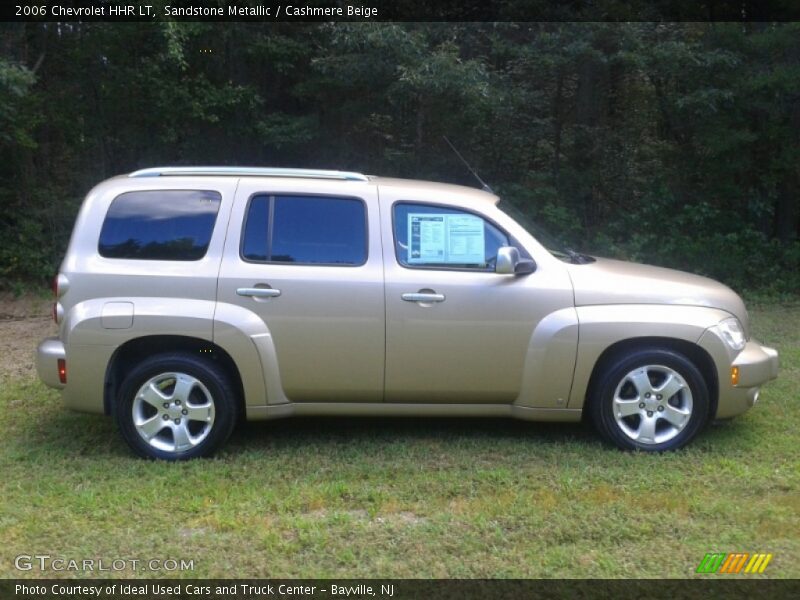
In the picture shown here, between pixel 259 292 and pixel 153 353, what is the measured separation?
2.68ft

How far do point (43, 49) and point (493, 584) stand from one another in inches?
455

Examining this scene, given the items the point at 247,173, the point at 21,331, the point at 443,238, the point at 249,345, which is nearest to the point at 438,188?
the point at 443,238

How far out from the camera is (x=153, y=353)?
5.61 metres

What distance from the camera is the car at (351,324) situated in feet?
17.9

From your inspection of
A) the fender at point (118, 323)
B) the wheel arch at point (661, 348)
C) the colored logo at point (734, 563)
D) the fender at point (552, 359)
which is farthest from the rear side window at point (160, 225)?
the colored logo at point (734, 563)

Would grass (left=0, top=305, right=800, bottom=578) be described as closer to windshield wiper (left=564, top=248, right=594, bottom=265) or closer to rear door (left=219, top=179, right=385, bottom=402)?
rear door (left=219, top=179, right=385, bottom=402)

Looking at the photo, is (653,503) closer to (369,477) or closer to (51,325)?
(369,477)

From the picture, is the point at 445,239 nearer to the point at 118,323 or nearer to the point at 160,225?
the point at 160,225

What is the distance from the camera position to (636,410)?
18.2 feet

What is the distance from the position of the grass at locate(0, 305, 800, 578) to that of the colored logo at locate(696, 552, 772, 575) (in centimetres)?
5

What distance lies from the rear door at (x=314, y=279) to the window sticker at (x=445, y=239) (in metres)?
0.26

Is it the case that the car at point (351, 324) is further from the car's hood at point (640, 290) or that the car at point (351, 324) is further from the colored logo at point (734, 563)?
the colored logo at point (734, 563)

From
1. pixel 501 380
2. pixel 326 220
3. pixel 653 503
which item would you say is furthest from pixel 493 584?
pixel 326 220

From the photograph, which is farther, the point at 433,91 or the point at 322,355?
the point at 433,91
